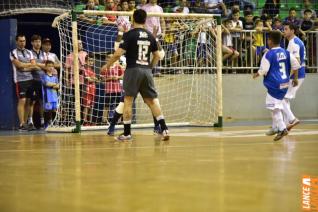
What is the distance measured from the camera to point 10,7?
19062 mm

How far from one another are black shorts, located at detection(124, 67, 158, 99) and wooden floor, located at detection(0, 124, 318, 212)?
0.85 metres

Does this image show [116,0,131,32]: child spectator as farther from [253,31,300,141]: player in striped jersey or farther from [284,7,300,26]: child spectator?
[284,7,300,26]: child spectator

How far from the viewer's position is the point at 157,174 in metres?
7.75

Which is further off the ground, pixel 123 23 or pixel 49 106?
pixel 123 23

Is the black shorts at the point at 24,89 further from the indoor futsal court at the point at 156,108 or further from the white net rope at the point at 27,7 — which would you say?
the white net rope at the point at 27,7

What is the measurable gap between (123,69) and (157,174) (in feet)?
33.8

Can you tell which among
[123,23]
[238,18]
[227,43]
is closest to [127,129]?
[123,23]

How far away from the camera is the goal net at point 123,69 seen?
16906 mm

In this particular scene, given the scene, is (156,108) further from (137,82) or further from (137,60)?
(137,60)

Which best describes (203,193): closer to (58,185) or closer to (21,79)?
(58,185)

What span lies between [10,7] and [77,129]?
15.9ft

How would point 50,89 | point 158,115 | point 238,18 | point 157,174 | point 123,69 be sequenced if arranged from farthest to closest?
point 238,18, point 50,89, point 123,69, point 158,115, point 157,174

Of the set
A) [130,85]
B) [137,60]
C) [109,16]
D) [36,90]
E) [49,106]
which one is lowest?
[49,106]

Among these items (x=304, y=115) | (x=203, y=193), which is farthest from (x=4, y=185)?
(x=304, y=115)
